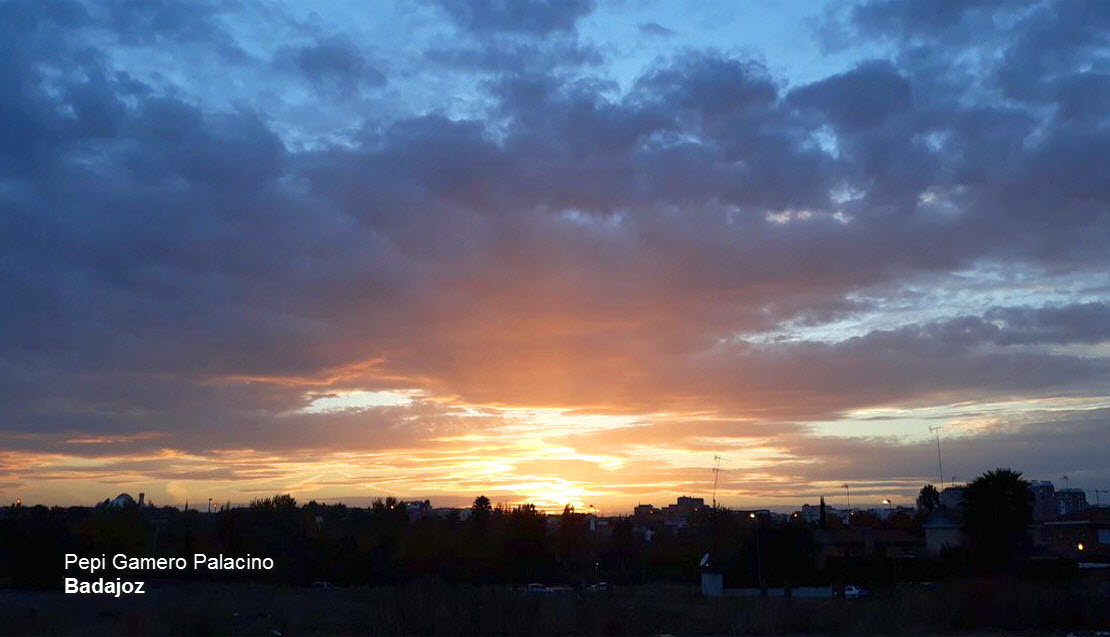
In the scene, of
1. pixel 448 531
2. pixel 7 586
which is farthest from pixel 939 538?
pixel 7 586

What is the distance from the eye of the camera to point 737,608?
37281 millimetres

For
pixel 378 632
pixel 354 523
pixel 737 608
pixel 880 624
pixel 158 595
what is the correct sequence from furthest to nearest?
pixel 354 523 < pixel 158 595 < pixel 737 608 < pixel 880 624 < pixel 378 632

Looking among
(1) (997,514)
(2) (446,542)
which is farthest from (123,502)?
(1) (997,514)

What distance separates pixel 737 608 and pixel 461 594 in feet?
36.8

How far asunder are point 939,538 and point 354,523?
4236cm

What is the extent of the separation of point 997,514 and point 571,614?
100 feet

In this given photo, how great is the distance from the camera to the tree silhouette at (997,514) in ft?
174

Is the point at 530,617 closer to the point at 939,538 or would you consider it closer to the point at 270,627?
the point at 270,627

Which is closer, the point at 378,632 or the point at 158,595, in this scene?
the point at 378,632

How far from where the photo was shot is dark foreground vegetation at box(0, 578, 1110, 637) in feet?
99.9

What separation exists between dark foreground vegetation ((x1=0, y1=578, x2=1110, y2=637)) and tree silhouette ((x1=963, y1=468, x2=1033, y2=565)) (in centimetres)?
1457

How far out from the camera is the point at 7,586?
51.2 meters

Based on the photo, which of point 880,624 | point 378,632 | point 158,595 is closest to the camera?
point 378,632

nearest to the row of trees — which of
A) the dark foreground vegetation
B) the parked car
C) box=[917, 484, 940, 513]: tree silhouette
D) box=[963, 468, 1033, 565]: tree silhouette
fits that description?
box=[963, 468, 1033, 565]: tree silhouette
